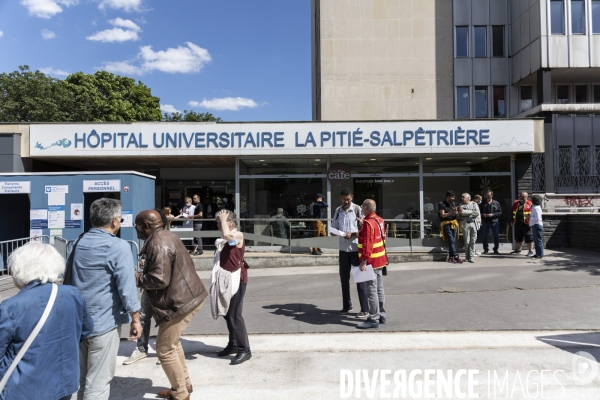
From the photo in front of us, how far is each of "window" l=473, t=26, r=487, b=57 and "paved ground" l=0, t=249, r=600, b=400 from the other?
50.1 feet

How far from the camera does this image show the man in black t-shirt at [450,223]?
37.6 feet

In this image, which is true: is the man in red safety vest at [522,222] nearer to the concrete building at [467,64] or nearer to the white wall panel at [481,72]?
the concrete building at [467,64]

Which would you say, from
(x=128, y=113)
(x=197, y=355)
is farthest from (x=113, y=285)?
(x=128, y=113)

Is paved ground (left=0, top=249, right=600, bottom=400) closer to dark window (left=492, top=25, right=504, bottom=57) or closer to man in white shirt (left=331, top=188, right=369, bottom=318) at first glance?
man in white shirt (left=331, top=188, right=369, bottom=318)

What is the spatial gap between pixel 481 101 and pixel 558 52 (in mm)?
3784

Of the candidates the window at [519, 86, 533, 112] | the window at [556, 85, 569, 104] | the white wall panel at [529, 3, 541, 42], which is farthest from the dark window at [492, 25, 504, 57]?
the window at [556, 85, 569, 104]

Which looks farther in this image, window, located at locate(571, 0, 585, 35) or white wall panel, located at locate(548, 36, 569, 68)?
window, located at locate(571, 0, 585, 35)

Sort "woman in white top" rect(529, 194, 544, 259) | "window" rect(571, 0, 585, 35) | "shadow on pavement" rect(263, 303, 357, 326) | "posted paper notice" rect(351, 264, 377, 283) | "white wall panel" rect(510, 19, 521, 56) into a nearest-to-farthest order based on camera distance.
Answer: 1. "posted paper notice" rect(351, 264, 377, 283)
2. "shadow on pavement" rect(263, 303, 357, 326)
3. "woman in white top" rect(529, 194, 544, 259)
4. "window" rect(571, 0, 585, 35)
5. "white wall panel" rect(510, 19, 521, 56)

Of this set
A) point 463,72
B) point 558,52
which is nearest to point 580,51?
point 558,52

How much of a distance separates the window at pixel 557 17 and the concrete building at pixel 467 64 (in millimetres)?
41

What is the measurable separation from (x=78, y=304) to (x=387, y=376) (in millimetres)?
3003

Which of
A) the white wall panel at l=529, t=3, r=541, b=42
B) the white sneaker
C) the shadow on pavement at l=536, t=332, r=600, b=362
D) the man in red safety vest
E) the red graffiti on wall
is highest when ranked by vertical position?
the white wall panel at l=529, t=3, r=541, b=42

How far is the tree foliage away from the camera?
1247 inches

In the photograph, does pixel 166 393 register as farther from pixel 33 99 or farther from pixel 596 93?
pixel 33 99
